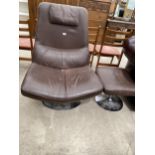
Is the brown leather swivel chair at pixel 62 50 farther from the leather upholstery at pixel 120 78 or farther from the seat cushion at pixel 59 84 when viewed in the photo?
the leather upholstery at pixel 120 78

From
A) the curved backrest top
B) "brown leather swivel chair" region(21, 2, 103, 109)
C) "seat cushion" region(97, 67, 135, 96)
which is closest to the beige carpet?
"brown leather swivel chair" region(21, 2, 103, 109)

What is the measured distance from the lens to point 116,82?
1651mm

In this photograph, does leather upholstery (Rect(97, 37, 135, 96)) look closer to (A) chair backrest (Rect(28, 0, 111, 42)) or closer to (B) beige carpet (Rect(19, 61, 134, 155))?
(B) beige carpet (Rect(19, 61, 134, 155))

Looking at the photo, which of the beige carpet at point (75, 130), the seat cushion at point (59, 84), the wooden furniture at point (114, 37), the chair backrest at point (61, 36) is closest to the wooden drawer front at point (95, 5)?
the wooden furniture at point (114, 37)

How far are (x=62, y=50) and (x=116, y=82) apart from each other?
27.6 inches

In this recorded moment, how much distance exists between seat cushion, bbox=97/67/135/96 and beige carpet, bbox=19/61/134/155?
1.21ft

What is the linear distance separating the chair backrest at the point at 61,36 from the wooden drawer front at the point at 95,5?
1.45 meters

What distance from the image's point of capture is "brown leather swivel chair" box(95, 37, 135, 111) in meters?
1.58

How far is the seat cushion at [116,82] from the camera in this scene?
1.57 m
